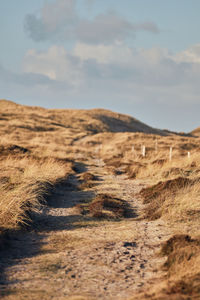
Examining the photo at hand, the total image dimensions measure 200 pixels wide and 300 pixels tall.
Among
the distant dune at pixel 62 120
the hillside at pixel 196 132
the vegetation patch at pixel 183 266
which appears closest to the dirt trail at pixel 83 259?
the vegetation patch at pixel 183 266

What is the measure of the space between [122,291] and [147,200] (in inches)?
265

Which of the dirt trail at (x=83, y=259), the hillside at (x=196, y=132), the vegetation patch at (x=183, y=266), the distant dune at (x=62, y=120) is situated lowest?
the dirt trail at (x=83, y=259)

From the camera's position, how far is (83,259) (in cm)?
584

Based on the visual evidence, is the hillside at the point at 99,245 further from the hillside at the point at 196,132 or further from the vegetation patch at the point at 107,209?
the hillside at the point at 196,132

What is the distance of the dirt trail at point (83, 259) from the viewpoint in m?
4.66

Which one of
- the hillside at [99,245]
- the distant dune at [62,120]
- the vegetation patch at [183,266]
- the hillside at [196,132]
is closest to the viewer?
the vegetation patch at [183,266]

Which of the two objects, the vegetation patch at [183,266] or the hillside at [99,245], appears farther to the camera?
the hillside at [99,245]

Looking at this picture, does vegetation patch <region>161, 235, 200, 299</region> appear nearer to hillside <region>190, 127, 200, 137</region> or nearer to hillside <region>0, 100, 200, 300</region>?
hillside <region>0, 100, 200, 300</region>

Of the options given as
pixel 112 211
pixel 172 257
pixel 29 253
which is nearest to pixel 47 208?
pixel 112 211

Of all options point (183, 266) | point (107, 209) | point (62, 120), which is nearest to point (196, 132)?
point (62, 120)

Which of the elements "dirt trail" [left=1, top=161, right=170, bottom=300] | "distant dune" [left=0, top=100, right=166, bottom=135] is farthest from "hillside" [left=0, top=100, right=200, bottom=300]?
"distant dune" [left=0, top=100, right=166, bottom=135]

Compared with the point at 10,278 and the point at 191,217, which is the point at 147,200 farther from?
the point at 10,278

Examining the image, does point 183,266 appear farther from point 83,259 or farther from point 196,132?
point 196,132

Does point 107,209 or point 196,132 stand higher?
point 196,132
